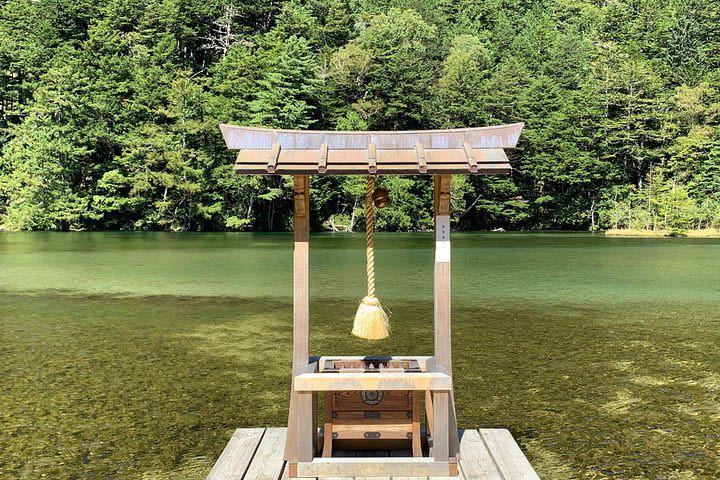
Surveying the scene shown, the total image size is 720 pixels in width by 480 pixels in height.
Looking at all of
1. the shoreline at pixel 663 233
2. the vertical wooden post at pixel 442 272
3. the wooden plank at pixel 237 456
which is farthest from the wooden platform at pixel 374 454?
the shoreline at pixel 663 233

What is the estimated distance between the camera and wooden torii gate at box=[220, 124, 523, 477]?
5301 mm

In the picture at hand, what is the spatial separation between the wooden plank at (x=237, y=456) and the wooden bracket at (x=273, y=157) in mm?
2345

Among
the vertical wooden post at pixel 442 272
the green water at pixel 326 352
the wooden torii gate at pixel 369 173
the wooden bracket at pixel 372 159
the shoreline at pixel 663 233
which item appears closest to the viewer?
the wooden bracket at pixel 372 159

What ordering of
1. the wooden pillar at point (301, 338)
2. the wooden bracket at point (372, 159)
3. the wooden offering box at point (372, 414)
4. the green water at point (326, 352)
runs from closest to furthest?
the wooden bracket at point (372, 159) < the wooden pillar at point (301, 338) < the wooden offering box at point (372, 414) < the green water at point (326, 352)

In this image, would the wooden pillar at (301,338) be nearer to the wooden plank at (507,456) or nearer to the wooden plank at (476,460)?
the wooden plank at (476,460)

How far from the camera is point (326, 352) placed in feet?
38.1

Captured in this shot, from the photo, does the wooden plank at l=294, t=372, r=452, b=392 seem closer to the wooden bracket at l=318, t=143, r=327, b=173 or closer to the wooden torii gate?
the wooden torii gate

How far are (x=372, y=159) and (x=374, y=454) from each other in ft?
7.92

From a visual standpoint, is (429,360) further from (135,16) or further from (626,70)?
(135,16)

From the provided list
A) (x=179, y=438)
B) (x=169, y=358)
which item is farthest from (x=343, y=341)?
(x=179, y=438)

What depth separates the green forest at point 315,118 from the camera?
5234 cm

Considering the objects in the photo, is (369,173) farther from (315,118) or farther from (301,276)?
(315,118)

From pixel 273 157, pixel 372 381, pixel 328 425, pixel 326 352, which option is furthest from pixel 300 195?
pixel 326 352

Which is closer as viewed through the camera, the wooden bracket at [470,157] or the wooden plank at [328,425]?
the wooden bracket at [470,157]
